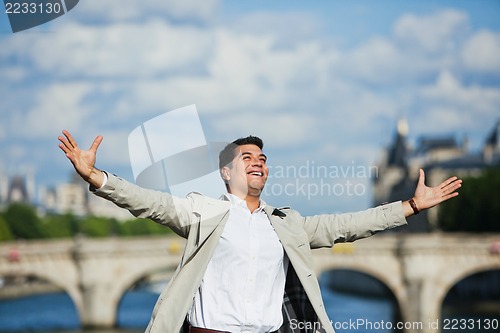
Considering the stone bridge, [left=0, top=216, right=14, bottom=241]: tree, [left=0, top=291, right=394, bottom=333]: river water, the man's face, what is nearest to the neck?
the man's face

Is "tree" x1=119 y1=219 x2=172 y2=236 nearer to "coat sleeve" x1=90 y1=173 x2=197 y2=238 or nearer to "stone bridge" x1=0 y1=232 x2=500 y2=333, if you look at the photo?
"stone bridge" x1=0 y1=232 x2=500 y2=333

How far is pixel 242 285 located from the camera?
330 cm

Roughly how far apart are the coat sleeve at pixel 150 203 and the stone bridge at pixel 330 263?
18.6 m

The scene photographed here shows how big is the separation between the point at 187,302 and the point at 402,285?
70.5 ft

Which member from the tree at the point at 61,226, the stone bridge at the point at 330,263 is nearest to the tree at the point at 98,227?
the tree at the point at 61,226

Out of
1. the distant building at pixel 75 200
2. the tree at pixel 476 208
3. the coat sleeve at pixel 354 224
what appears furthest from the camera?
the distant building at pixel 75 200

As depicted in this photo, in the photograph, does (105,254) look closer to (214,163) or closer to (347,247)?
(347,247)

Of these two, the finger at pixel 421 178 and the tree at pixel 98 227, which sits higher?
the tree at pixel 98 227

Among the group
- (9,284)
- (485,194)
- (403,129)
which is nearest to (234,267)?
(485,194)

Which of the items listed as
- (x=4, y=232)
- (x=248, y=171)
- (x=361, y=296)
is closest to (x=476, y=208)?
(x=361, y=296)

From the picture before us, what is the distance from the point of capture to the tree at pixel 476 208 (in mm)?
32688

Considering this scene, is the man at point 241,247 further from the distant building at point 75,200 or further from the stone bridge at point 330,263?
the distant building at point 75,200

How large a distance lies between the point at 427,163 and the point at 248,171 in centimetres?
4963

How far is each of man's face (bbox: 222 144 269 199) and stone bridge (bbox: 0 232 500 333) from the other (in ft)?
60.7
